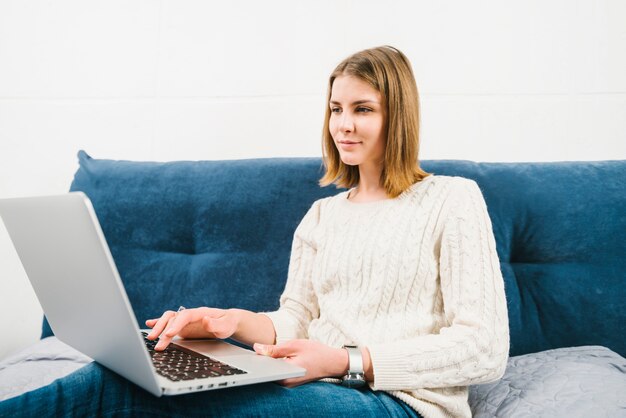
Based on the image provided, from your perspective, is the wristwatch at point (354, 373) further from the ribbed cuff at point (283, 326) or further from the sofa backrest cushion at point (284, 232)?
the sofa backrest cushion at point (284, 232)

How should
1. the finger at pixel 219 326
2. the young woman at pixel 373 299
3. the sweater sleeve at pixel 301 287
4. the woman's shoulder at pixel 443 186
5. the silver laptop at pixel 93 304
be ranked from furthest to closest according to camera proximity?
the sweater sleeve at pixel 301 287 < the woman's shoulder at pixel 443 186 < the finger at pixel 219 326 < the young woman at pixel 373 299 < the silver laptop at pixel 93 304

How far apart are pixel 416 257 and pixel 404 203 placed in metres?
0.14

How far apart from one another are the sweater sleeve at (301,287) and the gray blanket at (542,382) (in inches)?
16.0

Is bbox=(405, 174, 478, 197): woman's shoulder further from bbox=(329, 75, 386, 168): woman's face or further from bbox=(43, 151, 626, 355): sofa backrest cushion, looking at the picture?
bbox=(43, 151, 626, 355): sofa backrest cushion

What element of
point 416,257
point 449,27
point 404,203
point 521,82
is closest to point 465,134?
point 521,82

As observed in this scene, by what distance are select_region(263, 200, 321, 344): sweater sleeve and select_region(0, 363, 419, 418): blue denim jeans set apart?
419 millimetres

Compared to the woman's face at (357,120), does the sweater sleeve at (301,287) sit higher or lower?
lower

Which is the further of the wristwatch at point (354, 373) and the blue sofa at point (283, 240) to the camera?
the blue sofa at point (283, 240)

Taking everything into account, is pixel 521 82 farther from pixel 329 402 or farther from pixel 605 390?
pixel 329 402

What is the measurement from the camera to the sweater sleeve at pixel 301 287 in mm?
1235

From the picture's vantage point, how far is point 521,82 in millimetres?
1694

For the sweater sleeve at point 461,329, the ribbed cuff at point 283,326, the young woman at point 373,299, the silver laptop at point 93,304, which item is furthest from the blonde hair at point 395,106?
the silver laptop at point 93,304

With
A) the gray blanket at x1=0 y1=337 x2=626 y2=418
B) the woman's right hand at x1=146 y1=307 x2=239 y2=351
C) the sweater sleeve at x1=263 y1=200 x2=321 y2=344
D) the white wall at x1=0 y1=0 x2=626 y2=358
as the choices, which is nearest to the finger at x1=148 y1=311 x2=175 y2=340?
the woman's right hand at x1=146 y1=307 x2=239 y2=351

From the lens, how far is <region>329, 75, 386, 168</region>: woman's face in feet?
3.83
